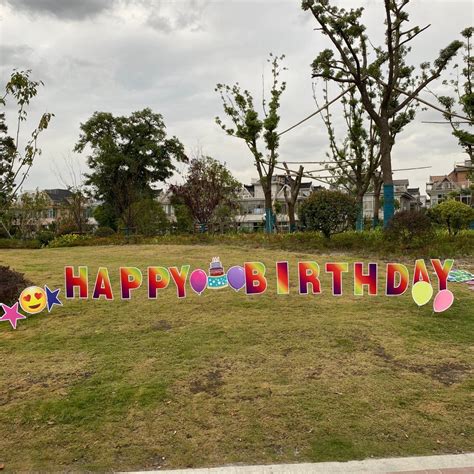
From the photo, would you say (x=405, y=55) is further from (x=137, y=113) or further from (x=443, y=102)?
(x=137, y=113)

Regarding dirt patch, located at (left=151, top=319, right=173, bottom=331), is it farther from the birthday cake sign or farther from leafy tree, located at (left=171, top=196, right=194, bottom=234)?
leafy tree, located at (left=171, top=196, right=194, bottom=234)

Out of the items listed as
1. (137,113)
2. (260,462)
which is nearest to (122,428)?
(260,462)

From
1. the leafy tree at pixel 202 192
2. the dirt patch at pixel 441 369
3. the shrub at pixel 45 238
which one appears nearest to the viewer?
the dirt patch at pixel 441 369

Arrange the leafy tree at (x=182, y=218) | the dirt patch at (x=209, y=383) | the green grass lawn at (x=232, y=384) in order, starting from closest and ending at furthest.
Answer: the green grass lawn at (x=232, y=384) → the dirt patch at (x=209, y=383) → the leafy tree at (x=182, y=218)

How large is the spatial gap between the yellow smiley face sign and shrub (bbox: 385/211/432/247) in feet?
31.2

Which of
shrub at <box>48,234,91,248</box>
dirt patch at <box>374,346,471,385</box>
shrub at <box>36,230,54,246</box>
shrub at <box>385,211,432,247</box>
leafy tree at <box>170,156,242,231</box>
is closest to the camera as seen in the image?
dirt patch at <box>374,346,471,385</box>

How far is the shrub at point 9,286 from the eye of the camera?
723 centimetres

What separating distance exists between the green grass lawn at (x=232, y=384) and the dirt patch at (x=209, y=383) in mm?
19

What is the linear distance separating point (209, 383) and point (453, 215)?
481 inches

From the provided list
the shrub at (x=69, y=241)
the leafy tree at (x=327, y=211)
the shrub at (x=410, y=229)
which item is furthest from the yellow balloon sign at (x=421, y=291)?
the shrub at (x=69, y=241)

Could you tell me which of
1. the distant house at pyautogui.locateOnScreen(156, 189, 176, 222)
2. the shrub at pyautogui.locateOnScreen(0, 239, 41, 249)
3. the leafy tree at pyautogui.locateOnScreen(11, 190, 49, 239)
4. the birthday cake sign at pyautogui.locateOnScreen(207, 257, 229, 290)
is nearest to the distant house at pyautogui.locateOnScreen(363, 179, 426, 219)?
the distant house at pyautogui.locateOnScreen(156, 189, 176, 222)

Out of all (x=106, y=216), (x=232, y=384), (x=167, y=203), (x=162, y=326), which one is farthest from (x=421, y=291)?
(x=167, y=203)

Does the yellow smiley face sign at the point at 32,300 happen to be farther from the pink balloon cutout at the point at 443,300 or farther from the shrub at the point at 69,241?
the shrub at the point at 69,241

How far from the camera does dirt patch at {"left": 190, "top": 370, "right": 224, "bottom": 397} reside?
161 inches
